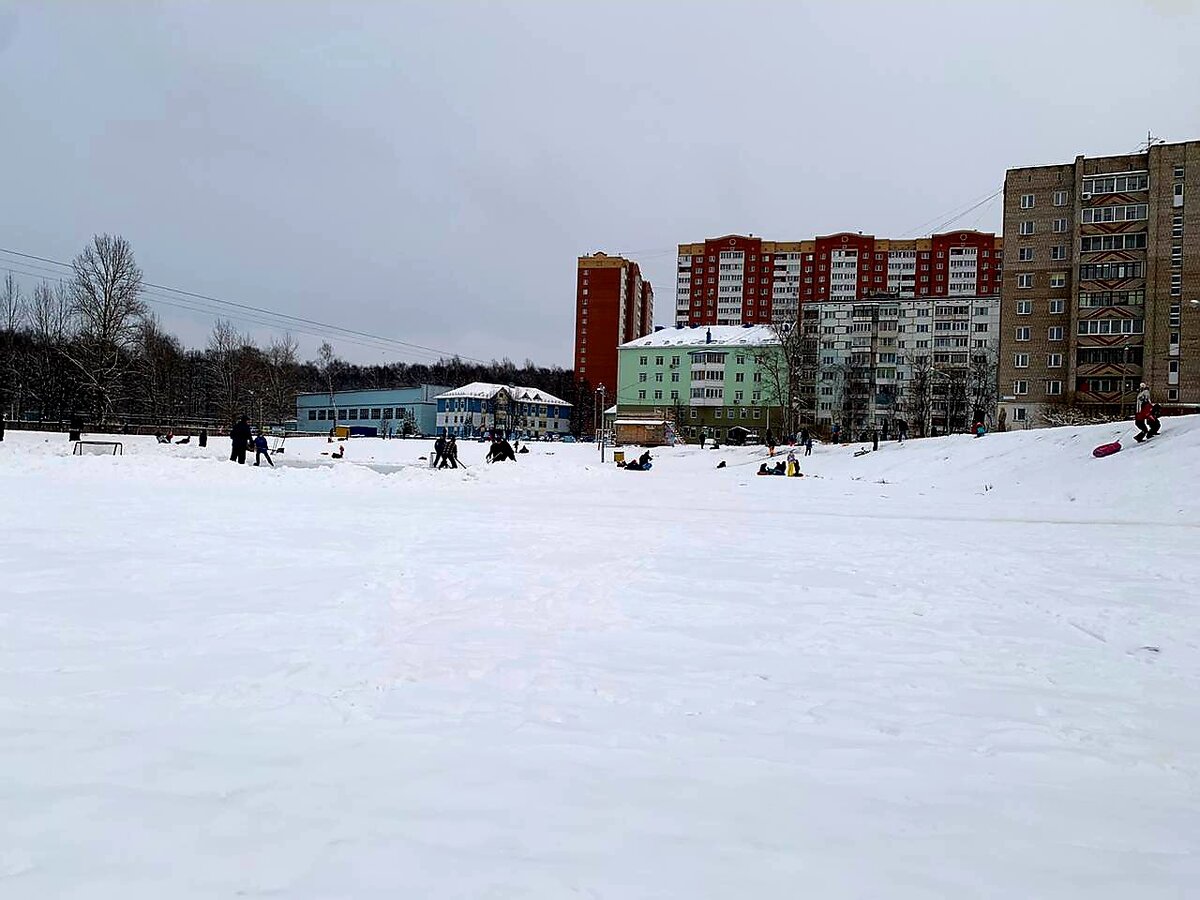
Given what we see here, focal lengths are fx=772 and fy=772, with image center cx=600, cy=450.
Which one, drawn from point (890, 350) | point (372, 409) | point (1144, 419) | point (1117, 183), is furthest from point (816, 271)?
point (1144, 419)

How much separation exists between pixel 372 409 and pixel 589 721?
4223 inches

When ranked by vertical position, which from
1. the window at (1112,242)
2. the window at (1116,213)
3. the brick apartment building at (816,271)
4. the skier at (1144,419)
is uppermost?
the brick apartment building at (816,271)

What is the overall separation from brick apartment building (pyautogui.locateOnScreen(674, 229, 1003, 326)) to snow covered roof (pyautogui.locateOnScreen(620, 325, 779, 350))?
69.7 ft

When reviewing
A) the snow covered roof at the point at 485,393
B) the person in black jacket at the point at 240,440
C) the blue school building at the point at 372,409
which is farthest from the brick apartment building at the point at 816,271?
the person in black jacket at the point at 240,440

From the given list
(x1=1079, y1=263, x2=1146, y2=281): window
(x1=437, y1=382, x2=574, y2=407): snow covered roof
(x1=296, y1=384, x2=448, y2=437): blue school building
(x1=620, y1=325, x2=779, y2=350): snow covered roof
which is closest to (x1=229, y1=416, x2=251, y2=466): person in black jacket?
(x1=1079, y1=263, x2=1146, y2=281): window

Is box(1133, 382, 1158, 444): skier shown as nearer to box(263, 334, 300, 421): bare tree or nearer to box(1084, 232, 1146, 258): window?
box(1084, 232, 1146, 258): window

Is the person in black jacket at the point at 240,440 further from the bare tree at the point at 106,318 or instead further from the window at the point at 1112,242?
the window at the point at 1112,242

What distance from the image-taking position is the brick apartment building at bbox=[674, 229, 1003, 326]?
117000 millimetres

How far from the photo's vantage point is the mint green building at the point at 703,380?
89.2 m

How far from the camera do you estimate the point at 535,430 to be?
117 metres

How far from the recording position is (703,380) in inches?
3605

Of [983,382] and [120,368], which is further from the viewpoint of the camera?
[983,382]

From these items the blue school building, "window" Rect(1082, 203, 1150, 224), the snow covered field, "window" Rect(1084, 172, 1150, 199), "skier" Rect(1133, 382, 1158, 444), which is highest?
"window" Rect(1084, 172, 1150, 199)

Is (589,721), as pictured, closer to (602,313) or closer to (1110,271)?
(1110,271)
